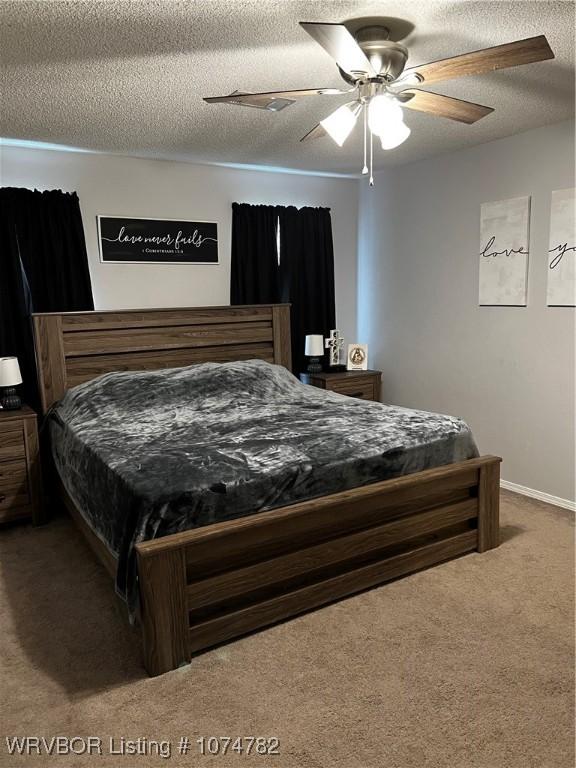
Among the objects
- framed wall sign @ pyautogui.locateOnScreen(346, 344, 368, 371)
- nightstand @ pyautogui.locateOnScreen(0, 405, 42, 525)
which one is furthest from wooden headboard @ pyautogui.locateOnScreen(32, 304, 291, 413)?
framed wall sign @ pyautogui.locateOnScreen(346, 344, 368, 371)

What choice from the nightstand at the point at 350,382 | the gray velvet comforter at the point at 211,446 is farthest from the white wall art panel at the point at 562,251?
the nightstand at the point at 350,382

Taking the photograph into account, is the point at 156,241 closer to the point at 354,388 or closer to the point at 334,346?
the point at 334,346

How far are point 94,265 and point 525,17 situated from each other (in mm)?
2998

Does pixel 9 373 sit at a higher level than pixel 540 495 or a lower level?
higher

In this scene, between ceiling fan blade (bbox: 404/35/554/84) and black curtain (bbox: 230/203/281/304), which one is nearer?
ceiling fan blade (bbox: 404/35/554/84)

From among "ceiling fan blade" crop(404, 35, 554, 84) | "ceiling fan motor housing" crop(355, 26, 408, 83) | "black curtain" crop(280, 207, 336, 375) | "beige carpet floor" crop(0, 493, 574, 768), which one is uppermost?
"ceiling fan motor housing" crop(355, 26, 408, 83)

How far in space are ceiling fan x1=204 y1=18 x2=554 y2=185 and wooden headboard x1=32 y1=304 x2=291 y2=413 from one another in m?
2.10

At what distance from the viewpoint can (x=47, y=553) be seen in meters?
3.17

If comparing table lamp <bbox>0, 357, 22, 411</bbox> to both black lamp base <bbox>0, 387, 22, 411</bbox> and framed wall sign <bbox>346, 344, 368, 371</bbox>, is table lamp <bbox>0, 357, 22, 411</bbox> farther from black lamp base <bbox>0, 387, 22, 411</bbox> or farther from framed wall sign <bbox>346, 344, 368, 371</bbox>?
framed wall sign <bbox>346, 344, 368, 371</bbox>

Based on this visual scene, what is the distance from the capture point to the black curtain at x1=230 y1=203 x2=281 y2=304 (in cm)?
452

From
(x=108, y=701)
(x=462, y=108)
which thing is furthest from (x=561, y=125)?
(x=108, y=701)

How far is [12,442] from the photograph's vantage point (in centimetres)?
342

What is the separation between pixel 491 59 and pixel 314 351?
297cm

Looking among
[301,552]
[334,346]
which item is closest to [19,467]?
[301,552]
